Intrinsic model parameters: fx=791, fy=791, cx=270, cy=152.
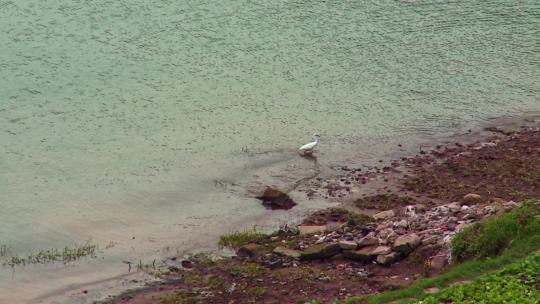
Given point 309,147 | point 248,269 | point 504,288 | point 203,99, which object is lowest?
point 248,269

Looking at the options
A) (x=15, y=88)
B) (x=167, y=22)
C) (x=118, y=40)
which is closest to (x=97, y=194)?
(x=15, y=88)

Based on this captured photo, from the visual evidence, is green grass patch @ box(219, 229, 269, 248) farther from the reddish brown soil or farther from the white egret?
the white egret

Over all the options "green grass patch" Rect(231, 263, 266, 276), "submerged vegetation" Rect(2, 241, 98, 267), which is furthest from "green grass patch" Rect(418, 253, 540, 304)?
"submerged vegetation" Rect(2, 241, 98, 267)

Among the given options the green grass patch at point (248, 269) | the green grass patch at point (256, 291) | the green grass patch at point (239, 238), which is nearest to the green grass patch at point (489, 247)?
the green grass patch at point (256, 291)

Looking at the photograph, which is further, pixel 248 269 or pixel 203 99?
pixel 203 99

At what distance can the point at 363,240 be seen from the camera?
20922mm

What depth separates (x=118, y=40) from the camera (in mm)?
38375

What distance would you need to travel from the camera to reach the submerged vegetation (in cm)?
2200

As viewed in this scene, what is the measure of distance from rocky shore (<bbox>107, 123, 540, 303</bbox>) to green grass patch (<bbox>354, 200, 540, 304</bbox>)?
2.11 feet

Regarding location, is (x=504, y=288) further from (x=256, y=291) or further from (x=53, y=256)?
(x=53, y=256)

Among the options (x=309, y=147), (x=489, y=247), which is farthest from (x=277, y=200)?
(x=489, y=247)

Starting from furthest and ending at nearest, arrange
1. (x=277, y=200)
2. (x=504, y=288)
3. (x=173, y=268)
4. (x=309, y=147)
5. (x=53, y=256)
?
(x=309, y=147), (x=277, y=200), (x=53, y=256), (x=173, y=268), (x=504, y=288)

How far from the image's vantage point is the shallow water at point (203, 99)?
25.0 meters

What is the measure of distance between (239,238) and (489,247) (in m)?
8.01
